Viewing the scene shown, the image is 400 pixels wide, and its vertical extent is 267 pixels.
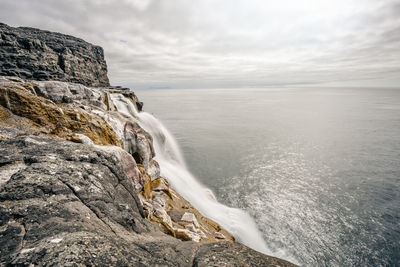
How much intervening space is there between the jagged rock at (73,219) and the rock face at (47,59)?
2145 inches

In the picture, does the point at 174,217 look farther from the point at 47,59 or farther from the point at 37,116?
the point at 47,59

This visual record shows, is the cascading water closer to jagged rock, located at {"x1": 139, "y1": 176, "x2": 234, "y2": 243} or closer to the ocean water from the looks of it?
the ocean water

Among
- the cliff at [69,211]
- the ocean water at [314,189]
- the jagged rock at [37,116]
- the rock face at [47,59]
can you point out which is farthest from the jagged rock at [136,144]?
the rock face at [47,59]

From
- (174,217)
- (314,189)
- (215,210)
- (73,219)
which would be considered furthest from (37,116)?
(314,189)

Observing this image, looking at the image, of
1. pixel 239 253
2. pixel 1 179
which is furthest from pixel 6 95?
pixel 239 253

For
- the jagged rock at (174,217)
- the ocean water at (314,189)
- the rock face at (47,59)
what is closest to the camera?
the jagged rock at (174,217)

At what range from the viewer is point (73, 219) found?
3.96 metres

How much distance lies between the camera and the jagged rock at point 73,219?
120 inches

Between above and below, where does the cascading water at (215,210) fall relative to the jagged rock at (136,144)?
below

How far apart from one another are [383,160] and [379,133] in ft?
70.2

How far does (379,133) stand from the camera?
43.1 meters

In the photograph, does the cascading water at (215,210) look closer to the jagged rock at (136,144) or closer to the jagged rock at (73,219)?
the jagged rock at (136,144)

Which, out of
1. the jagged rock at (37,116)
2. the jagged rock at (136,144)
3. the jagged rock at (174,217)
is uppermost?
the jagged rock at (37,116)

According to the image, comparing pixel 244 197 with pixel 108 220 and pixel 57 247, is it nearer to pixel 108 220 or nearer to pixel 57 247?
pixel 108 220
